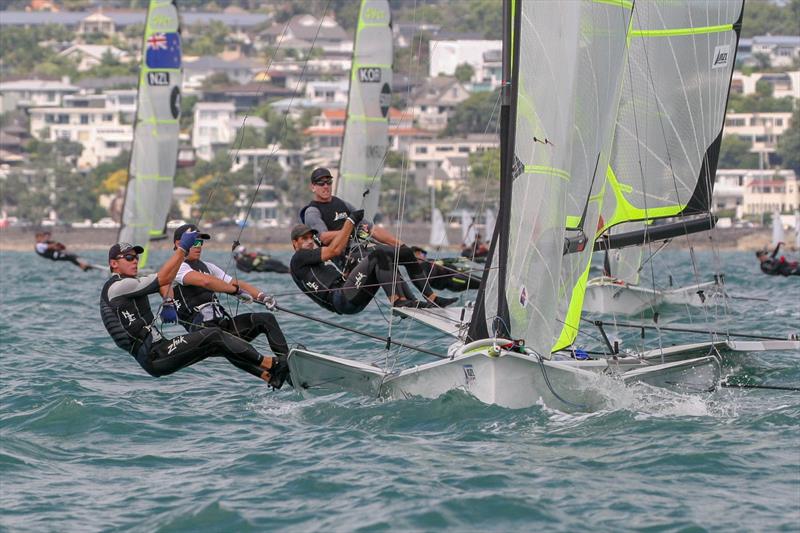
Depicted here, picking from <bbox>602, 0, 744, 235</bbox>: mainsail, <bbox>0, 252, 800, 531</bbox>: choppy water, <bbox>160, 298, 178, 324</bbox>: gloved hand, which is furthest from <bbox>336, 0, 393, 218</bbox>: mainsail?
<bbox>160, 298, 178, 324</bbox>: gloved hand

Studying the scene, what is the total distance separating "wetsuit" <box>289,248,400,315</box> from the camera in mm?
13781

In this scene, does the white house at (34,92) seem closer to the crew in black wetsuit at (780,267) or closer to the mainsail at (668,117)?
the crew in black wetsuit at (780,267)

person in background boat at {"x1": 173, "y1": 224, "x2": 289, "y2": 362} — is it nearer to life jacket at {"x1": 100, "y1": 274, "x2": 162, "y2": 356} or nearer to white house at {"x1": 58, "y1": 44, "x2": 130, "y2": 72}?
life jacket at {"x1": 100, "y1": 274, "x2": 162, "y2": 356}

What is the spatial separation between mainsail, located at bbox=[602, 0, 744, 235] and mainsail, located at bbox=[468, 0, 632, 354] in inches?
177

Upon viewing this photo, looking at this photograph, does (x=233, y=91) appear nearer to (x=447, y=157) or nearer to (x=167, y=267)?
(x=447, y=157)

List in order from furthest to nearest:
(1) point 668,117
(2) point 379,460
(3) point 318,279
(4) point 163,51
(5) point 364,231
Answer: (4) point 163,51
(1) point 668,117
(5) point 364,231
(3) point 318,279
(2) point 379,460

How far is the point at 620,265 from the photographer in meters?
23.2

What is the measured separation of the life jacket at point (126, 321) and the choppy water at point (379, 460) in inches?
23.4

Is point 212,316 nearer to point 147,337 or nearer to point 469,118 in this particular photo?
point 147,337

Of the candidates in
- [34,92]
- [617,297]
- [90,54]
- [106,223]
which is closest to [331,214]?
[617,297]

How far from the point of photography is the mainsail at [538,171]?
1139cm

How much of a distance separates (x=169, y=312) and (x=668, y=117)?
6491mm

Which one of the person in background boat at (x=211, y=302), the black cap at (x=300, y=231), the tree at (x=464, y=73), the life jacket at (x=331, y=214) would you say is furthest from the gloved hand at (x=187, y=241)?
the tree at (x=464, y=73)

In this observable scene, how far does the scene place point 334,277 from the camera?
45.7ft
